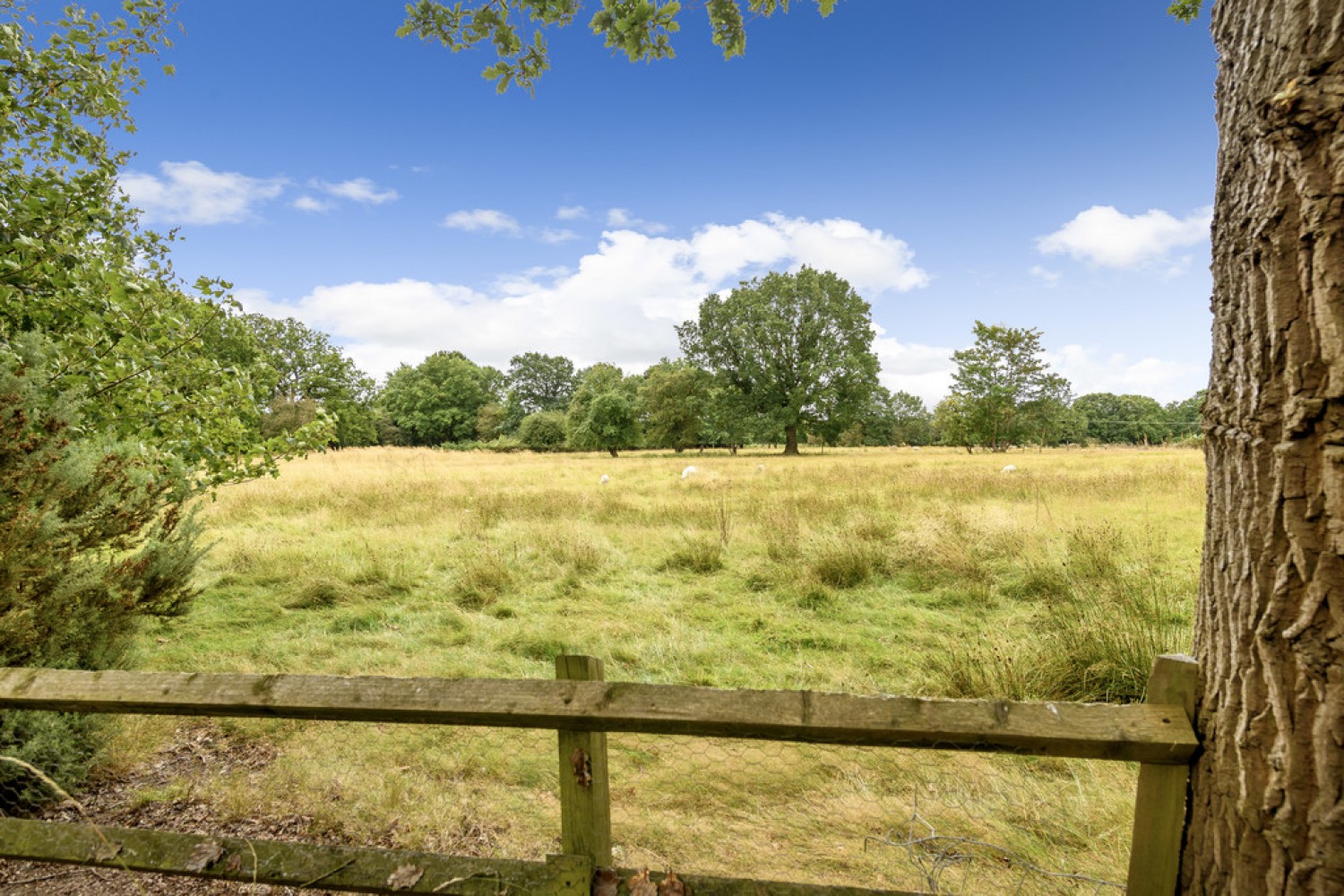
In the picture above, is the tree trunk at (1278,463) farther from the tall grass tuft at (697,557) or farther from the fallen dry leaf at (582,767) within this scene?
the tall grass tuft at (697,557)

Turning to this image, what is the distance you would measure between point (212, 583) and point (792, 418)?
31.5m

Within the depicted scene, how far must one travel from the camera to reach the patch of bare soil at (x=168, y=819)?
277cm

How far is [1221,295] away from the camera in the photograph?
1.40m

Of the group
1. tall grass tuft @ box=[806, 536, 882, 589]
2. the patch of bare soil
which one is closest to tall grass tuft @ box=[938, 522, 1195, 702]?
tall grass tuft @ box=[806, 536, 882, 589]

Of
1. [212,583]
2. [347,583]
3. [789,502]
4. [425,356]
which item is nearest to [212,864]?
[347,583]

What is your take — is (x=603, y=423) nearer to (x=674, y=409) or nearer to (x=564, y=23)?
(x=674, y=409)

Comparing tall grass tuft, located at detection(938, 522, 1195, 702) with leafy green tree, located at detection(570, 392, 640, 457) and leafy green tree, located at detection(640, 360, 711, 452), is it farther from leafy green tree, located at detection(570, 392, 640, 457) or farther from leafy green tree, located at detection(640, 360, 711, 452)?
leafy green tree, located at detection(570, 392, 640, 457)

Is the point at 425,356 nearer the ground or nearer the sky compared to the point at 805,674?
nearer the sky

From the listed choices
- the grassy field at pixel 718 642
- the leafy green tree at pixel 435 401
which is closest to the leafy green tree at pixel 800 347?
the grassy field at pixel 718 642

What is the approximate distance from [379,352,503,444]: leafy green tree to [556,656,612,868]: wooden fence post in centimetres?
6585

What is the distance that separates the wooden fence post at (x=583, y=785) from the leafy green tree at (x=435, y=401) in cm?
6585

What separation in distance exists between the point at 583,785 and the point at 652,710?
1.34ft

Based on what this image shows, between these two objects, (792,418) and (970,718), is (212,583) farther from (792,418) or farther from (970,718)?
(792,418)

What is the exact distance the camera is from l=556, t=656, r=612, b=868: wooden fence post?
5.79 ft
